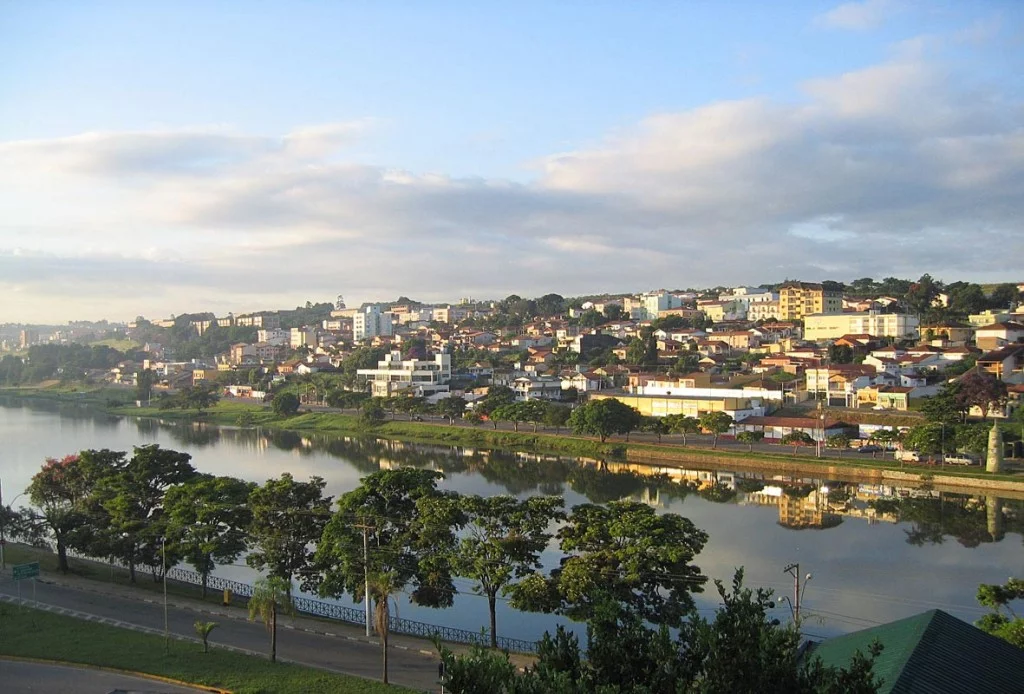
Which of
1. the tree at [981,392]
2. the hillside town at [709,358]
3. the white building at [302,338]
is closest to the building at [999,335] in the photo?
the hillside town at [709,358]

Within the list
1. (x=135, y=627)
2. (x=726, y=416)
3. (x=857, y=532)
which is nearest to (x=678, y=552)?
(x=135, y=627)

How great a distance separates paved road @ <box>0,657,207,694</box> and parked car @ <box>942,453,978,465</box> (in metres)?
16.1

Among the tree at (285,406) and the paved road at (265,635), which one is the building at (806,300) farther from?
the paved road at (265,635)

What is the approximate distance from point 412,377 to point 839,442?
59.8ft

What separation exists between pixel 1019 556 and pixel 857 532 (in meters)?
2.24

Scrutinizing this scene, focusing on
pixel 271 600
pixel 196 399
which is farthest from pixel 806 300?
pixel 271 600

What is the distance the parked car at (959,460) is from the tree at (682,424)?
5950mm

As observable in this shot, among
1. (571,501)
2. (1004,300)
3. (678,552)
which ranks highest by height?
(1004,300)

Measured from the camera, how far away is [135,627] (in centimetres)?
775

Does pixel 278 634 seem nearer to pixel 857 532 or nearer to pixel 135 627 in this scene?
pixel 135 627

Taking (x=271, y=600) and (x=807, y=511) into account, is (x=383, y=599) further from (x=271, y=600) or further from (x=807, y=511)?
(x=807, y=511)

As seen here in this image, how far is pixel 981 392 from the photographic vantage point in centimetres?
1866

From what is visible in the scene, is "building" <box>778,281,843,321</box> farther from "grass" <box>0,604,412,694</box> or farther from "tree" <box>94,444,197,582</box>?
"grass" <box>0,604,412,694</box>

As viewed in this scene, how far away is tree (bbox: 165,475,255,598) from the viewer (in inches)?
356
